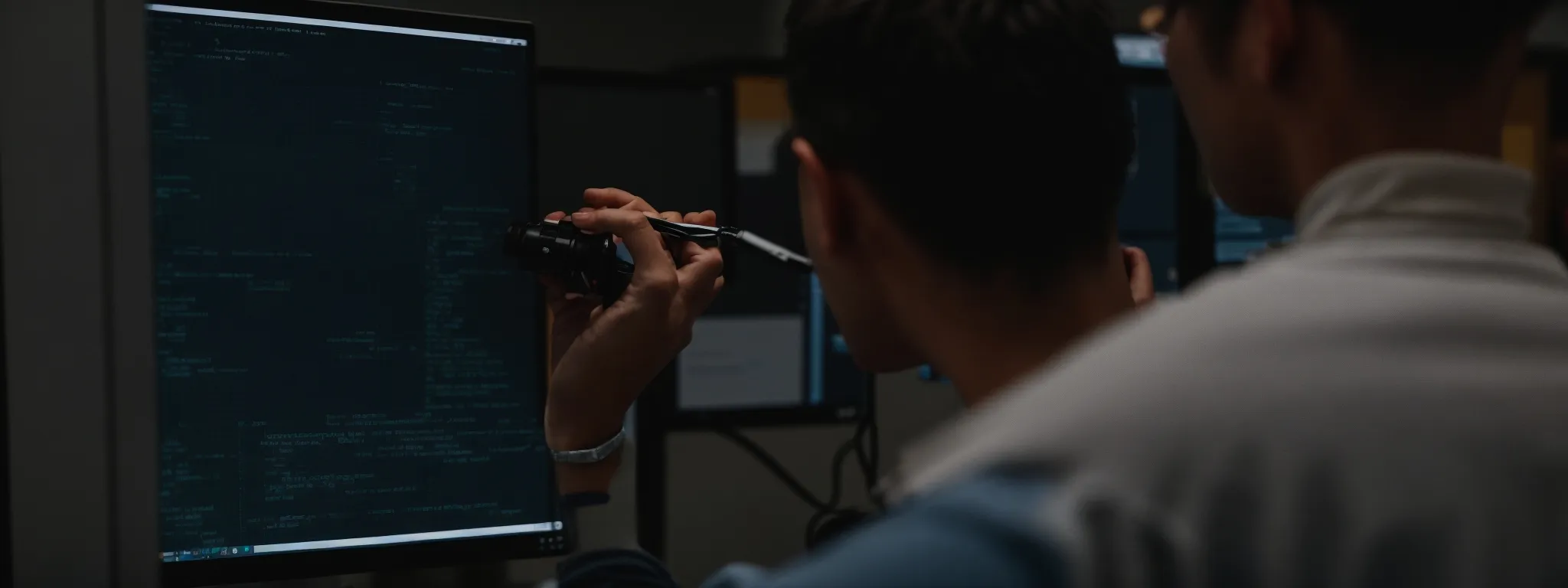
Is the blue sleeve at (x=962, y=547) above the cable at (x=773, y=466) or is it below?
above

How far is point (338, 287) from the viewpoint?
87 centimetres

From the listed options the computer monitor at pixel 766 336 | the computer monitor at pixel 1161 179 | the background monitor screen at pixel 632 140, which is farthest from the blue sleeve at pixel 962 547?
the computer monitor at pixel 1161 179

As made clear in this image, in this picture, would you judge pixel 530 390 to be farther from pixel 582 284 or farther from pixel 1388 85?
pixel 1388 85

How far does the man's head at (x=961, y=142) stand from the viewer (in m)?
0.59

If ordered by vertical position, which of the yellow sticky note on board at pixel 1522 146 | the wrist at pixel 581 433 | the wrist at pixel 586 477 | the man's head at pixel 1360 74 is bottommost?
the wrist at pixel 586 477

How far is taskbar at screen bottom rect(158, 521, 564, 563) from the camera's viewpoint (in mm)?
819

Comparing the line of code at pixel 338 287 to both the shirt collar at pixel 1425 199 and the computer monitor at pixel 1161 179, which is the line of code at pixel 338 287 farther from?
the computer monitor at pixel 1161 179

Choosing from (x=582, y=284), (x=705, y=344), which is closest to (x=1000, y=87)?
(x=582, y=284)

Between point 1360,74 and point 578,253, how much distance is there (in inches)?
21.2

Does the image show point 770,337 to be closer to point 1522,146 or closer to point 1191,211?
point 1191,211

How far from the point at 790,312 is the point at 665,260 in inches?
20.6

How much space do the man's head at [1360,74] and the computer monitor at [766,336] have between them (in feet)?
2.69

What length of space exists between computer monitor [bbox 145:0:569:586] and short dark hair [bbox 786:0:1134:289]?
1.22 ft

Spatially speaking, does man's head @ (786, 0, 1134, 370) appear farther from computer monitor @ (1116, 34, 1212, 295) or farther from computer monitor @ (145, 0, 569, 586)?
computer monitor @ (1116, 34, 1212, 295)
